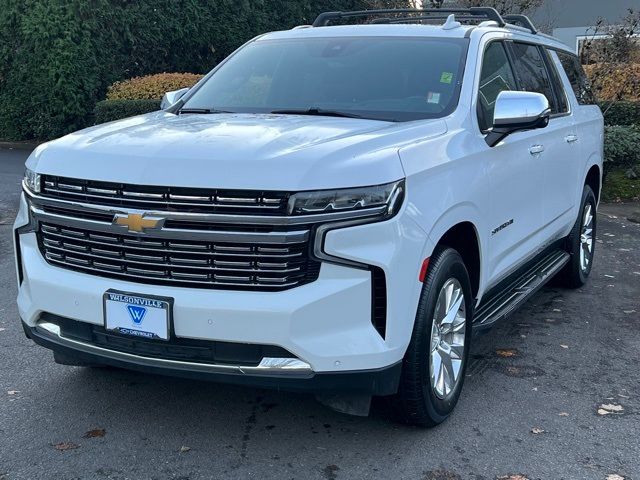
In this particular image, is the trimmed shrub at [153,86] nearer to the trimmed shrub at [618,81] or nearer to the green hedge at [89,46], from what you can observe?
the green hedge at [89,46]

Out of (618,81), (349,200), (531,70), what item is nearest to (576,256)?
(531,70)

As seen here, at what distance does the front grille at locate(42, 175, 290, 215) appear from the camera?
10.3ft

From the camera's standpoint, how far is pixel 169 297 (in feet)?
10.7

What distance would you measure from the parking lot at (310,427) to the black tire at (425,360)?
13cm

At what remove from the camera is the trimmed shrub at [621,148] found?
1122cm

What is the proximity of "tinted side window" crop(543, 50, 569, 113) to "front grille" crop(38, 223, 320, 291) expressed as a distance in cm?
351

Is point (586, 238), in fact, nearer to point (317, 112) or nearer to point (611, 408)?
point (611, 408)

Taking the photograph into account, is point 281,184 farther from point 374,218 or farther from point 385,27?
point 385,27

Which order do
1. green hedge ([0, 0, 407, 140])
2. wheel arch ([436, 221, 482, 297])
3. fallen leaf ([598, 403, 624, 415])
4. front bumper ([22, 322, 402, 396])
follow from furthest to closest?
green hedge ([0, 0, 407, 140]) < fallen leaf ([598, 403, 624, 415]) < wheel arch ([436, 221, 482, 297]) < front bumper ([22, 322, 402, 396])

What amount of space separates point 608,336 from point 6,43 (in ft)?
44.8

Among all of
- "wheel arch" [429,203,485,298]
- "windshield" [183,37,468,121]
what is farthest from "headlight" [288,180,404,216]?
"windshield" [183,37,468,121]

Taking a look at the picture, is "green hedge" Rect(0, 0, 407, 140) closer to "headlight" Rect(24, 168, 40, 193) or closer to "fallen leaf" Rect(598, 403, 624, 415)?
"headlight" Rect(24, 168, 40, 193)

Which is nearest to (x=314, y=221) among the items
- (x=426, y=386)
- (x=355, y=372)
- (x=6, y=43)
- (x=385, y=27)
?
(x=355, y=372)

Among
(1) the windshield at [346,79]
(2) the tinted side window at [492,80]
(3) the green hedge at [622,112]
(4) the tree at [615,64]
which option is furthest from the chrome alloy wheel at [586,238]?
(4) the tree at [615,64]
